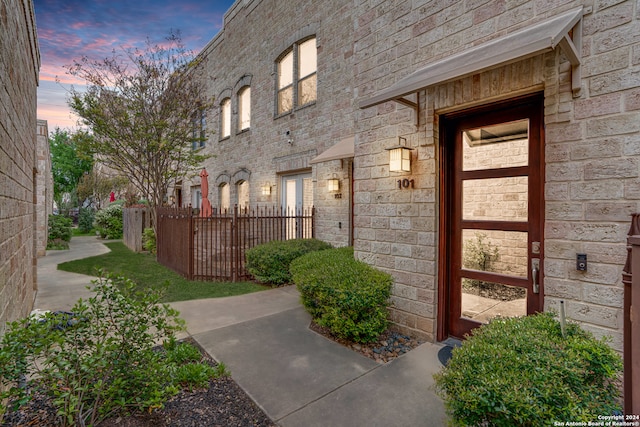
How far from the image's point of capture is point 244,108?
1125 cm

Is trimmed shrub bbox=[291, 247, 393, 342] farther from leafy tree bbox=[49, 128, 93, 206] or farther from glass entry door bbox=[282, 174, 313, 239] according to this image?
leafy tree bbox=[49, 128, 93, 206]

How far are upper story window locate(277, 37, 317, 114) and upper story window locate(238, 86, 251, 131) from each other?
2.10 metres

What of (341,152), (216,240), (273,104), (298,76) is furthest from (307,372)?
(273,104)

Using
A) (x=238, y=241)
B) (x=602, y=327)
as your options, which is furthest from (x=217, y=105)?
(x=602, y=327)

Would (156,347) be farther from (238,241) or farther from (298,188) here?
(298,188)

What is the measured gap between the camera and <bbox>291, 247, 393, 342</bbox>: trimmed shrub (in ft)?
10.9

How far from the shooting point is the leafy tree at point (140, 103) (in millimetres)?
9289

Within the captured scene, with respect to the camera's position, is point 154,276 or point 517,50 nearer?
point 517,50

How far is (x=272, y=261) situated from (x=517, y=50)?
4981 mm

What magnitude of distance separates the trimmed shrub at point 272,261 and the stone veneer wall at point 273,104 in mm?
1464

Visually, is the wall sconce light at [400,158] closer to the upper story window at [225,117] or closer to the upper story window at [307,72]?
the upper story window at [307,72]

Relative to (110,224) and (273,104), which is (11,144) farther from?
(110,224)

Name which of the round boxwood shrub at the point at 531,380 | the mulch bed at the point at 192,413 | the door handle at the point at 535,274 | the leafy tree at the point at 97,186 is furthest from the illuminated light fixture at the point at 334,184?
the leafy tree at the point at 97,186

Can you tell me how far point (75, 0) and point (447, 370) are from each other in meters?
7.64
